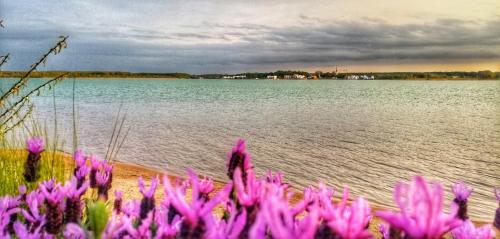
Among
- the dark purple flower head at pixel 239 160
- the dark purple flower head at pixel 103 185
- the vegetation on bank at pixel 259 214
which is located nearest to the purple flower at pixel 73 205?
the vegetation on bank at pixel 259 214

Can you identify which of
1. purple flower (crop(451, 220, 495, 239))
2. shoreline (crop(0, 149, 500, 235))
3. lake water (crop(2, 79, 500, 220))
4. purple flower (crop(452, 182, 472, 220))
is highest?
purple flower (crop(451, 220, 495, 239))

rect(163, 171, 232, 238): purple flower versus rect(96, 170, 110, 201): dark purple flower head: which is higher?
rect(163, 171, 232, 238): purple flower

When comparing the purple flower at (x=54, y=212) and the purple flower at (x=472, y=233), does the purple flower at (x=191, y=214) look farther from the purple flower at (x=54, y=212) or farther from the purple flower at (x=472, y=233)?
the purple flower at (x=54, y=212)

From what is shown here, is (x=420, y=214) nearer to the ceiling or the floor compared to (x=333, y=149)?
nearer to the ceiling

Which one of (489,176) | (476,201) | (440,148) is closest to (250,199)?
(476,201)

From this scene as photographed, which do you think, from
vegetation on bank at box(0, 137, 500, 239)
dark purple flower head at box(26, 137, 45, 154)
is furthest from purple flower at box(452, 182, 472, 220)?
dark purple flower head at box(26, 137, 45, 154)

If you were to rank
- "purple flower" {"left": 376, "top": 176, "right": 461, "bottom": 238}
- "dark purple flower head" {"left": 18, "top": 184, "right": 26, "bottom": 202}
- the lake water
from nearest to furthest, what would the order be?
"purple flower" {"left": 376, "top": 176, "right": 461, "bottom": 238}, "dark purple flower head" {"left": 18, "top": 184, "right": 26, "bottom": 202}, the lake water

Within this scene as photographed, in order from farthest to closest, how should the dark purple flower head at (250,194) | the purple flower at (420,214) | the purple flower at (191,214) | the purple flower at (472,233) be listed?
the purple flower at (472,233), the dark purple flower head at (250,194), the purple flower at (191,214), the purple flower at (420,214)

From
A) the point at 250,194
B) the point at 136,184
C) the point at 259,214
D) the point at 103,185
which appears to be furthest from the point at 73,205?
the point at 136,184

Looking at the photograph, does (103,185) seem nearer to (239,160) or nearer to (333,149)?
(239,160)

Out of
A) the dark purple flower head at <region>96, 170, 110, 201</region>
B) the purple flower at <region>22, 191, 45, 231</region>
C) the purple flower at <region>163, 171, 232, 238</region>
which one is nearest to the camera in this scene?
the purple flower at <region>163, 171, 232, 238</region>

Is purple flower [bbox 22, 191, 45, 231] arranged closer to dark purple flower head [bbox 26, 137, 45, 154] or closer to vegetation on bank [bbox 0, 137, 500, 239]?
vegetation on bank [bbox 0, 137, 500, 239]

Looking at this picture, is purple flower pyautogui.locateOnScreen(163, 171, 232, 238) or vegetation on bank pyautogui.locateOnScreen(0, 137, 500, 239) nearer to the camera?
vegetation on bank pyautogui.locateOnScreen(0, 137, 500, 239)

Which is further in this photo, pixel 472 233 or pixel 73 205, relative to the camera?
pixel 73 205
